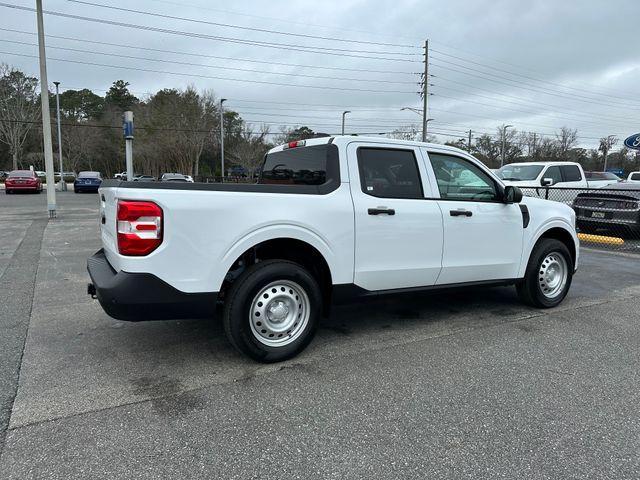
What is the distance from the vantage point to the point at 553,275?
18.1 feet

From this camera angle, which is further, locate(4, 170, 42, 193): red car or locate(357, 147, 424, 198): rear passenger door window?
locate(4, 170, 42, 193): red car

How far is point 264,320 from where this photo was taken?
3.70 m

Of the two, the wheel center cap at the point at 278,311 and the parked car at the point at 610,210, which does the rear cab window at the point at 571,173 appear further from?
the wheel center cap at the point at 278,311

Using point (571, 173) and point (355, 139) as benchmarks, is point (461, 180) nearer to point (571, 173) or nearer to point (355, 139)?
point (355, 139)

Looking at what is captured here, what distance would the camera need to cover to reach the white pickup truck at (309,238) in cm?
329

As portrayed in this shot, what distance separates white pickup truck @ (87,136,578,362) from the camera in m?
3.29

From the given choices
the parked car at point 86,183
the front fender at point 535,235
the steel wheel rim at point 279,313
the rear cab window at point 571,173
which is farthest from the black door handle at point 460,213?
the parked car at point 86,183

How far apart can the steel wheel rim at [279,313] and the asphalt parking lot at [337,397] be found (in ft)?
0.80

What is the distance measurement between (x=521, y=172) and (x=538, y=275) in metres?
9.43

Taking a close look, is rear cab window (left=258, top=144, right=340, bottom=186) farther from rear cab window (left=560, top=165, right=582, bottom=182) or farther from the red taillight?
rear cab window (left=560, top=165, right=582, bottom=182)

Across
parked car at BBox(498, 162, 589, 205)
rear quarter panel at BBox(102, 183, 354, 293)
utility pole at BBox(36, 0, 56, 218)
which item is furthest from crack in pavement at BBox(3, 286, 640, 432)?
utility pole at BBox(36, 0, 56, 218)

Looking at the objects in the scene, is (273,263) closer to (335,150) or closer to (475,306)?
(335,150)

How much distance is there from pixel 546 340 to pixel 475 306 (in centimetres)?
122

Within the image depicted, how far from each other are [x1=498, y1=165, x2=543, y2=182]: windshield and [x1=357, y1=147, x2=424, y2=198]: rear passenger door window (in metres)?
10.3
